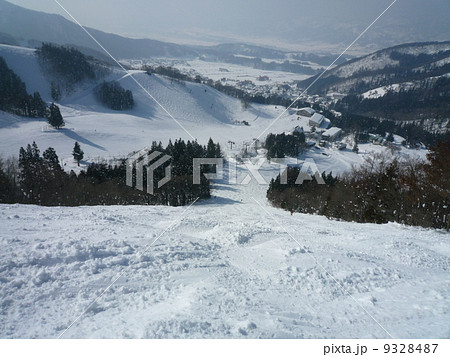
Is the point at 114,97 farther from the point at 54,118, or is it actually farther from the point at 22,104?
the point at 54,118

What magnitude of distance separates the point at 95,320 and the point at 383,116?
141m

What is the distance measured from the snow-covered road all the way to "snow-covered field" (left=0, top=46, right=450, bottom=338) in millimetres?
29

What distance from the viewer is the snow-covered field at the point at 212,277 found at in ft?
16.3

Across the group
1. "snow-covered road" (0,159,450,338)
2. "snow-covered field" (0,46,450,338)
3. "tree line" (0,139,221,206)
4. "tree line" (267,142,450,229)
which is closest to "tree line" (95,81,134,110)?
"tree line" (0,139,221,206)

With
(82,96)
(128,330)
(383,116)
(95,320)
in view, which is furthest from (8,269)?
(383,116)

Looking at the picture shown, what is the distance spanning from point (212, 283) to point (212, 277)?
13.3 inches

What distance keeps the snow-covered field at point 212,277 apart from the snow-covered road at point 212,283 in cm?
3

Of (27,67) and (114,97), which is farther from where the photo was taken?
(27,67)

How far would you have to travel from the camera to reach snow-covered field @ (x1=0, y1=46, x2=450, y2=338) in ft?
16.3

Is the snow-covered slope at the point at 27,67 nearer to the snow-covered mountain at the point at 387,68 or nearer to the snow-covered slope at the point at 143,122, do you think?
the snow-covered slope at the point at 143,122

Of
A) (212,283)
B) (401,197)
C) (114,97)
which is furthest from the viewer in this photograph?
(114,97)

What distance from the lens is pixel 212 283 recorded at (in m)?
6.48

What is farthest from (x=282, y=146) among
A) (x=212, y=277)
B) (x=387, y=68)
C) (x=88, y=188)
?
(x=387, y=68)
